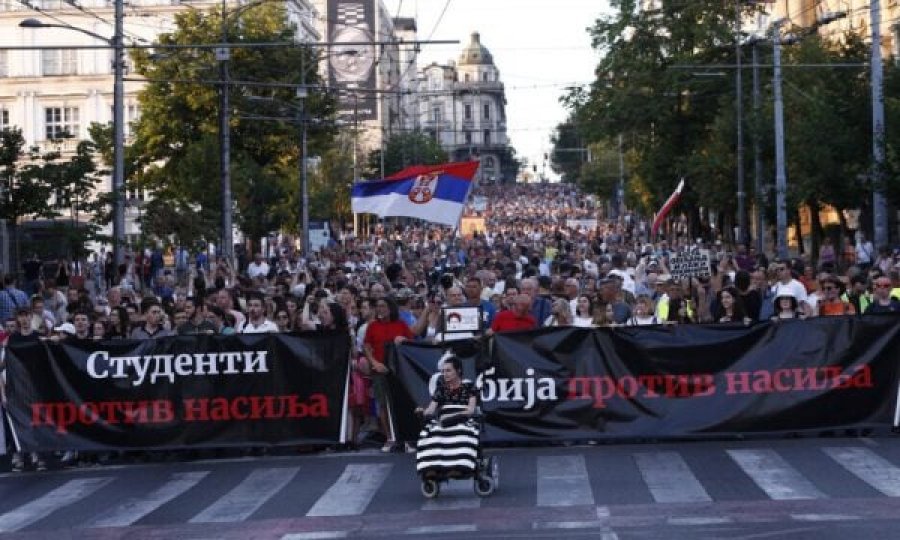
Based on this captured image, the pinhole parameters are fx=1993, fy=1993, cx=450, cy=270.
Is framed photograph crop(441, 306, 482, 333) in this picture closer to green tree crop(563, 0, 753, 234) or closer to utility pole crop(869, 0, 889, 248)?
utility pole crop(869, 0, 889, 248)

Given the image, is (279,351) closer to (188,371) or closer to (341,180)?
(188,371)

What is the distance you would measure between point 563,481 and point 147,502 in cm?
328

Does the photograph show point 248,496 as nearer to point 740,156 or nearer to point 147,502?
point 147,502

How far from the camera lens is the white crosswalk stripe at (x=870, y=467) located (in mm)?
14750

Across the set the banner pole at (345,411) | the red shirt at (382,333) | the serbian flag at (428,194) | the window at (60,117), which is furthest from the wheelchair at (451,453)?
the window at (60,117)

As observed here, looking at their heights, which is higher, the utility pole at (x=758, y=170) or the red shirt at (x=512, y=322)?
the utility pole at (x=758, y=170)

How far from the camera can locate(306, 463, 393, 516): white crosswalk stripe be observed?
47.6 ft

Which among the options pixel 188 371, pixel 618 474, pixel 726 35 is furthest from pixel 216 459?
pixel 726 35

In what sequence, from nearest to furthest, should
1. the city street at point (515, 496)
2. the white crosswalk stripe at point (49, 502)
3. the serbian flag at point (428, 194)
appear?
the city street at point (515, 496) < the white crosswalk stripe at point (49, 502) < the serbian flag at point (428, 194)

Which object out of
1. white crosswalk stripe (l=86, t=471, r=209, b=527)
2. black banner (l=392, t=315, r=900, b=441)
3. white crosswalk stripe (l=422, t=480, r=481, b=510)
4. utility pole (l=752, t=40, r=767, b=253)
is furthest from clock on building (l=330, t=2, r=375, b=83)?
white crosswalk stripe (l=422, t=480, r=481, b=510)

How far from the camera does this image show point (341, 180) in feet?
282

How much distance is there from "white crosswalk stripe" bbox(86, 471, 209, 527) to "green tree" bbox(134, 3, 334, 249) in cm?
4057

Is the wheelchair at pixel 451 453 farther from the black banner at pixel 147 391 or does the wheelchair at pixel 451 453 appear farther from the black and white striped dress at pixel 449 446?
the black banner at pixel 147 391

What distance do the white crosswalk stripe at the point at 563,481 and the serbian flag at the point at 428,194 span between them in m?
10.9
